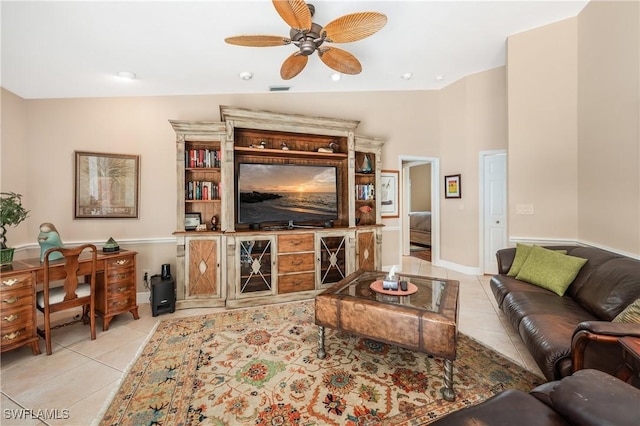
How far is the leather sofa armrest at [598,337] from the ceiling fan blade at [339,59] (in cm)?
257

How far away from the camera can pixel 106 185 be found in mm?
3312

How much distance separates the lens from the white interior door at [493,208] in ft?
14.3

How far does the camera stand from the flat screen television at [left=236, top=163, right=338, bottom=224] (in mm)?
3436

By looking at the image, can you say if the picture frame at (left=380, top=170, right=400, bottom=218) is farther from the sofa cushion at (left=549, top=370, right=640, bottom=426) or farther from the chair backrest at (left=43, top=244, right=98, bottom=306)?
the chair backrest at (left=43, top=244, right=98, bottom=306)

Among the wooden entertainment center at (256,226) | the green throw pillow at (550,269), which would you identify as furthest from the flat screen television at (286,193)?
the green throw pillow at (550,269)

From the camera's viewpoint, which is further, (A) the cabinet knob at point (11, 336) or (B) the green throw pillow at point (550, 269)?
(B) the green throw pillow at point (550, 269)

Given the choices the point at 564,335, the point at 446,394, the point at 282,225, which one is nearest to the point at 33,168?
the point at 282,225

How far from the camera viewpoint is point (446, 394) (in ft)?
5.40

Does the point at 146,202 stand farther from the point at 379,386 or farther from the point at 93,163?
the point at 379,386

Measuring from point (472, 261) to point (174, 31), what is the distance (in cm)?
522

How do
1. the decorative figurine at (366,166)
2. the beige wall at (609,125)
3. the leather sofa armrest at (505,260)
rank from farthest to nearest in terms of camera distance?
the decorative figurine at (366,166), the leather sofa armrest at (505,260), the beige wall at (609,125)

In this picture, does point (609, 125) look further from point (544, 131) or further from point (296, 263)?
point (296, 263)

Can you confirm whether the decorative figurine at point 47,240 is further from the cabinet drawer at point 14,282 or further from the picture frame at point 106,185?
the picture frame at point 106,185

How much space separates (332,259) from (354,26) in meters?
2.68
